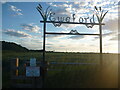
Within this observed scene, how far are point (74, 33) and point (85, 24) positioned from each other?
0.73 metres

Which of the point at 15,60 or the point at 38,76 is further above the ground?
the point at 15,60

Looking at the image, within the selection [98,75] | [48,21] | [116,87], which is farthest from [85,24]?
[116,87]

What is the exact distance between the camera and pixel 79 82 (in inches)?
309

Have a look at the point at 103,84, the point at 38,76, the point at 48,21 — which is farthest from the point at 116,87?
the point at 48,21

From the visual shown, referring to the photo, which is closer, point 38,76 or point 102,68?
point 38,76

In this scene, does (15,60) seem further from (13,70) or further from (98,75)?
(98,75)

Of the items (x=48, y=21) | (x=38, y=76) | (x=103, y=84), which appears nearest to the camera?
(x=38, y=76)

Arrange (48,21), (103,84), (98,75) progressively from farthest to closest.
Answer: (98,75)
(48,21)
(103,84)

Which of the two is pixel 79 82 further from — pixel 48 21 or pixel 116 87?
pixel 48 21

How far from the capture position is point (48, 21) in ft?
26.2

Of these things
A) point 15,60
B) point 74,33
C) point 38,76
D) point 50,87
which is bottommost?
point 50,87

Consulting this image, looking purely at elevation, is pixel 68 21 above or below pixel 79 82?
above

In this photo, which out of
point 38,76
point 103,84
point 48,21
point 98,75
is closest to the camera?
point 38,76

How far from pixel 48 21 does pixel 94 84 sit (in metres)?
3.45
